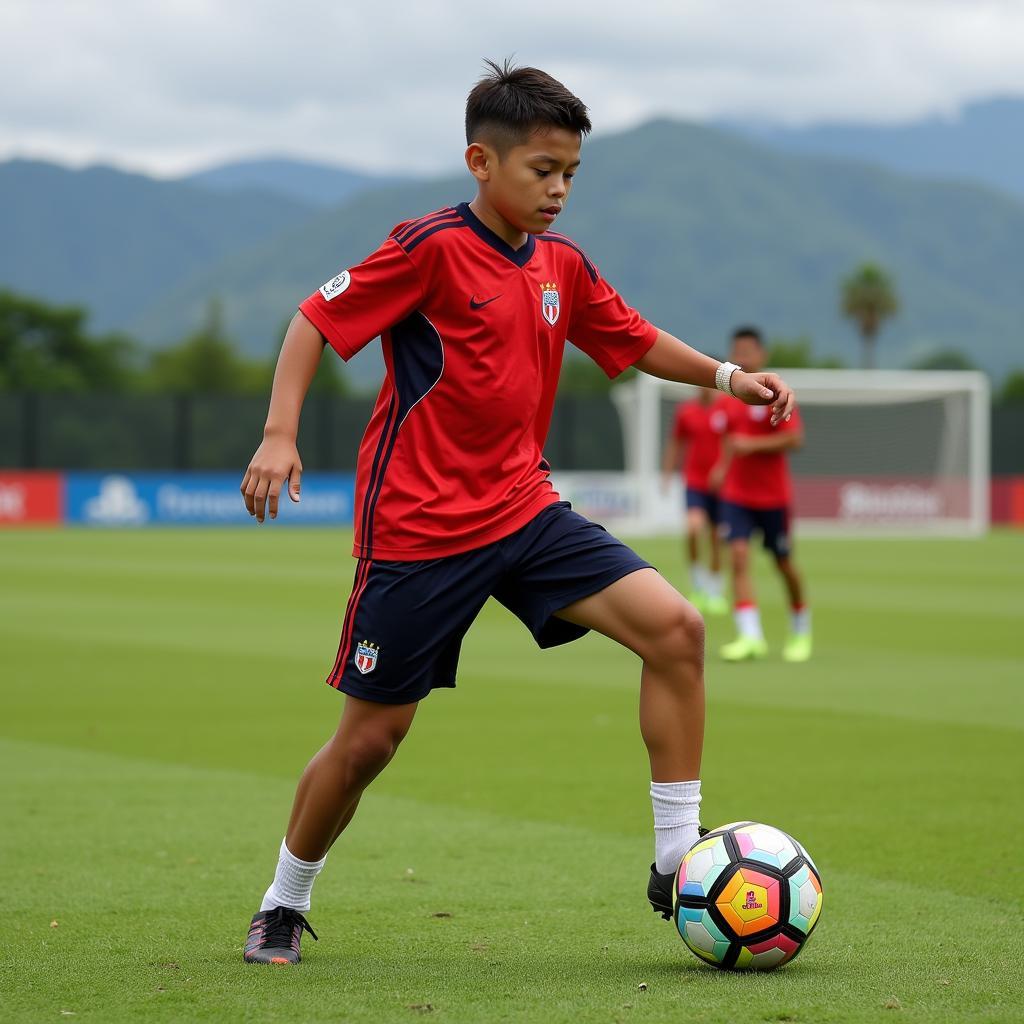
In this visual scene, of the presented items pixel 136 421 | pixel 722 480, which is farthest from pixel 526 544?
pixel 136 421

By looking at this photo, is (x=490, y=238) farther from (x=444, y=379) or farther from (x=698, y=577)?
(x=698, y=577)

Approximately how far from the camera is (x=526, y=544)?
4473 millimetres

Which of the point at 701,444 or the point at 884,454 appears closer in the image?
the point at 701,444

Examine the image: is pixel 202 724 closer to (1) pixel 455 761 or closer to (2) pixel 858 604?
(1) pixel 455 761

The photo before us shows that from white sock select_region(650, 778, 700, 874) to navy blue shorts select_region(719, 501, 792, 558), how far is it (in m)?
7.97

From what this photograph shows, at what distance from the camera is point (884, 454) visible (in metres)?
37.4

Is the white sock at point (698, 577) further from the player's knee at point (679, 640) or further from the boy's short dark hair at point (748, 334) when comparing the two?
the player's knee at point (679, 640)

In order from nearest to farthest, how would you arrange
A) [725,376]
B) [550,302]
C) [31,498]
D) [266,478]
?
[266,478]
[550,302]
[725,376]
[31,498]

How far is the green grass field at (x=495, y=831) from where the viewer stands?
407 cm

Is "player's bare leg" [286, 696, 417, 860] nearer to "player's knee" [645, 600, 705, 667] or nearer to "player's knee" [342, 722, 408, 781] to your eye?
"player's knee" [342, 722, 408, 781]

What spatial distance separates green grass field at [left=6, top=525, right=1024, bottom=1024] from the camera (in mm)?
4070

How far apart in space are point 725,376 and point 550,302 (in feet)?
1.95

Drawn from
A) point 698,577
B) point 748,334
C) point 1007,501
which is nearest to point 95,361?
point 1007,501

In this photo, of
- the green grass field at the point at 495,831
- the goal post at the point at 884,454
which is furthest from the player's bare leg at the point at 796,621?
the goal post at the point at 884,454
